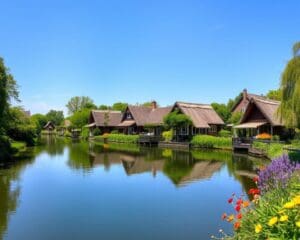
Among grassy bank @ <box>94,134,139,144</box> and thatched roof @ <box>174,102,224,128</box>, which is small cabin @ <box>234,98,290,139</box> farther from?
grassy bank @ <box>94,134,139,144</box>

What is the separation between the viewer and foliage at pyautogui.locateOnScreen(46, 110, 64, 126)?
13088 centimetres

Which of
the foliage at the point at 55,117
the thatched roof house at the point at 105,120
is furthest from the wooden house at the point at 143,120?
the foliage at the point at 55,117

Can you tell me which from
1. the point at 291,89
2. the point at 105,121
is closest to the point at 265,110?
the point at 291,89

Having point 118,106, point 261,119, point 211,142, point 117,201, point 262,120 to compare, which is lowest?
point 117,201

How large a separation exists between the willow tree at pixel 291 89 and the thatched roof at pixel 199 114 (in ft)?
81.9

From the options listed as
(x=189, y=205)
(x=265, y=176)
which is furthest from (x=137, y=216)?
(x=265, y=176)

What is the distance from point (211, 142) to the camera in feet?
128

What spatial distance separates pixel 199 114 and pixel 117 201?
120 feet

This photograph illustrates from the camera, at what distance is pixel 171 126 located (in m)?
45.4

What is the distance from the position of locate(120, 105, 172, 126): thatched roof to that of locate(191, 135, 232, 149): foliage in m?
12.1

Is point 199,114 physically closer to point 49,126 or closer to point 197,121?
point 197,121

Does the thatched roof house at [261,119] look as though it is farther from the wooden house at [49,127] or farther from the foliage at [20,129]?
the wooden house at [49,127]

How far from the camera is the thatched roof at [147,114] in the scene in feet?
178

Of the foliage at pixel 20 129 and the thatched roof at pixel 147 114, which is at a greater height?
the thatched roof at pixel 147 114
